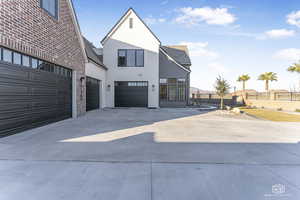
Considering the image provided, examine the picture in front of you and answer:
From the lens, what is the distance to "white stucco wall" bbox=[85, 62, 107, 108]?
1216 centimetres

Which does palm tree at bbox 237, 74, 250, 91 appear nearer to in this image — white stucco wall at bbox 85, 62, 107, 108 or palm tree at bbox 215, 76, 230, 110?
palm tree at bbox 215, 76, 230, 110

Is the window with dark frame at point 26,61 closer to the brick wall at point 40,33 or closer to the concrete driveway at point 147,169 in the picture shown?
the brick wall at point 40,33

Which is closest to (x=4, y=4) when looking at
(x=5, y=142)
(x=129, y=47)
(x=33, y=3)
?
(x=33, y=3)

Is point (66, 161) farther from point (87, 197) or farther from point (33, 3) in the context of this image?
point (33, 3)

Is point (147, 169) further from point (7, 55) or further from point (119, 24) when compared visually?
point (119, 24)

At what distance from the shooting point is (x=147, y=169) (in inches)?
123

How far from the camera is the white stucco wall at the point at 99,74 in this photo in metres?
12.2

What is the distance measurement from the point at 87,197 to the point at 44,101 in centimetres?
627

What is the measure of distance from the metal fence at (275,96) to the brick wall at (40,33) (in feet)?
72.2

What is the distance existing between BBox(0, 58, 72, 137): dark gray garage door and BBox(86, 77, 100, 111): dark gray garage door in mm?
3639

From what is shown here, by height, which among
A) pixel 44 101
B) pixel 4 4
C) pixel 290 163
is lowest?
pixel 290 163

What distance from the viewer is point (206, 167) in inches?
128

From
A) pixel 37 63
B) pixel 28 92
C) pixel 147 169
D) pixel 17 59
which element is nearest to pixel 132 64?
pixel 37 63

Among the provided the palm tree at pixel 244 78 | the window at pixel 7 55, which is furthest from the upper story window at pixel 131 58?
the palm tree at pixel 244 78
